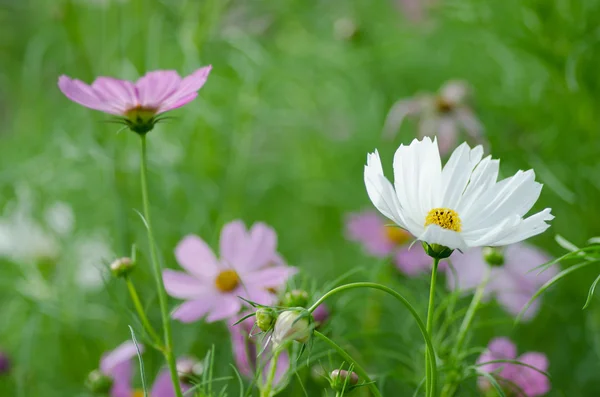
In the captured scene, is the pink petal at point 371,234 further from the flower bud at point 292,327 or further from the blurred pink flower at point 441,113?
the flower bud at point 292,327

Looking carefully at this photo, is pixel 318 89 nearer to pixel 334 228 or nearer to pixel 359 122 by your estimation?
pixel 359 122

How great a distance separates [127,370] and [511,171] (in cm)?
52

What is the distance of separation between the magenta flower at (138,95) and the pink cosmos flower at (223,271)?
162mm

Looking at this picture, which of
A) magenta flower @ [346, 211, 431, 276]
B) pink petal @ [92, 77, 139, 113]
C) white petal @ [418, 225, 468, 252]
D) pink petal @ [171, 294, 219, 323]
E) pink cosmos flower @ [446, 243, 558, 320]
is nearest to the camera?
white petal @ [418, 225, 468, 252]

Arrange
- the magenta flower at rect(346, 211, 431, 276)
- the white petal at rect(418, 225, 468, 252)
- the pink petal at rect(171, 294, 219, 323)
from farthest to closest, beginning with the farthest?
the magenta flower at rect(346, 211, 431, 276) → the pink petal at rect(171, 294, 219, 323) → the white petal at rect(418, 225, 468, 252)

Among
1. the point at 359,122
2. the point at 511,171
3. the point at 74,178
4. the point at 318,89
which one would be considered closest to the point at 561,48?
the point at 511,171

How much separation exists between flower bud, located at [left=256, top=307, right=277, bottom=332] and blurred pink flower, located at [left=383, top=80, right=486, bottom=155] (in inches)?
22.3

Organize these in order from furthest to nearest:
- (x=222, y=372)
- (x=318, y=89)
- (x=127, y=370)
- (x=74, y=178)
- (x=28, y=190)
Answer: (x=318, y=89) < (x=74, y=178) < (x=28, y=190) < (x=222, y=372) < (x=127, y=370)

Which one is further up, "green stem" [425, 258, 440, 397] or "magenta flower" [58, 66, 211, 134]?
"magenta flower" [58, 66, 211, 134]

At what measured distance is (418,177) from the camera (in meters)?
0.44

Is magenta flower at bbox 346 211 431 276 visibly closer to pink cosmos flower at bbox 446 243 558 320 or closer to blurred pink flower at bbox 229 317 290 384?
pink cosmos flower at bbox 446 243 558 320

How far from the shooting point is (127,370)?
0.72m

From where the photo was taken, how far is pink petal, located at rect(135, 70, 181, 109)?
19.1 inches

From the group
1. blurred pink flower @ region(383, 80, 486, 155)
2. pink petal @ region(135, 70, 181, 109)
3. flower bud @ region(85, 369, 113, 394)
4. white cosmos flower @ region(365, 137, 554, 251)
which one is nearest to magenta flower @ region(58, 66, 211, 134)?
pink petal @ region(135, 70, 181, 109)
